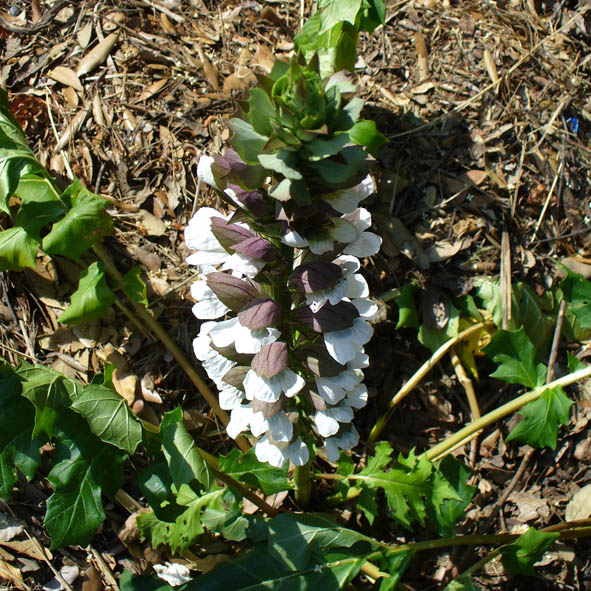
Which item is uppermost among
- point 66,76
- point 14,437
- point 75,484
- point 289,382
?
point 66,76

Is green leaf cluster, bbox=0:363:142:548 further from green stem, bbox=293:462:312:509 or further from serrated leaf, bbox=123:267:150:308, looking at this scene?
green stem, bbox=293:462:312:509

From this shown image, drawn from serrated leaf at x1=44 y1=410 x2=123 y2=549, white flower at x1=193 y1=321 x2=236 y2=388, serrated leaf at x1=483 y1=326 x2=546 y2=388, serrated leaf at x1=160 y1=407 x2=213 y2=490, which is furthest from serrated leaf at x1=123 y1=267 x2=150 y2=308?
serrated leaf at x1=483 y1=326 x2=546 y2=388

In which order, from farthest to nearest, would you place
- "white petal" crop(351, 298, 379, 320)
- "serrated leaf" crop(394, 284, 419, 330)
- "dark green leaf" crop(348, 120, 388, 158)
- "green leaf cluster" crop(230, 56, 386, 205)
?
"serrated leaf" crop(394, 284, 419, 330) < "dark green leaf" crop(348, 120, 388, 158) < "white petal" crop(351, 298, 379, 320) < "green leaf cluster" crop(230, 56, 386, 205)

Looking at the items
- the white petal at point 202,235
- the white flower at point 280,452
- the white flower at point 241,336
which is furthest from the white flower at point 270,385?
the white petal at point 202,235

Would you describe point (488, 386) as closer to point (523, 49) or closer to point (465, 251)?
point (465, 251)

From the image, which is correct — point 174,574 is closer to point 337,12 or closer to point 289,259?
point 289,259

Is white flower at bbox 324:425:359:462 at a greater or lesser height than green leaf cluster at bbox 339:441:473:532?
greater

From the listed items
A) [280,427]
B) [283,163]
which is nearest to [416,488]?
[280,427]
